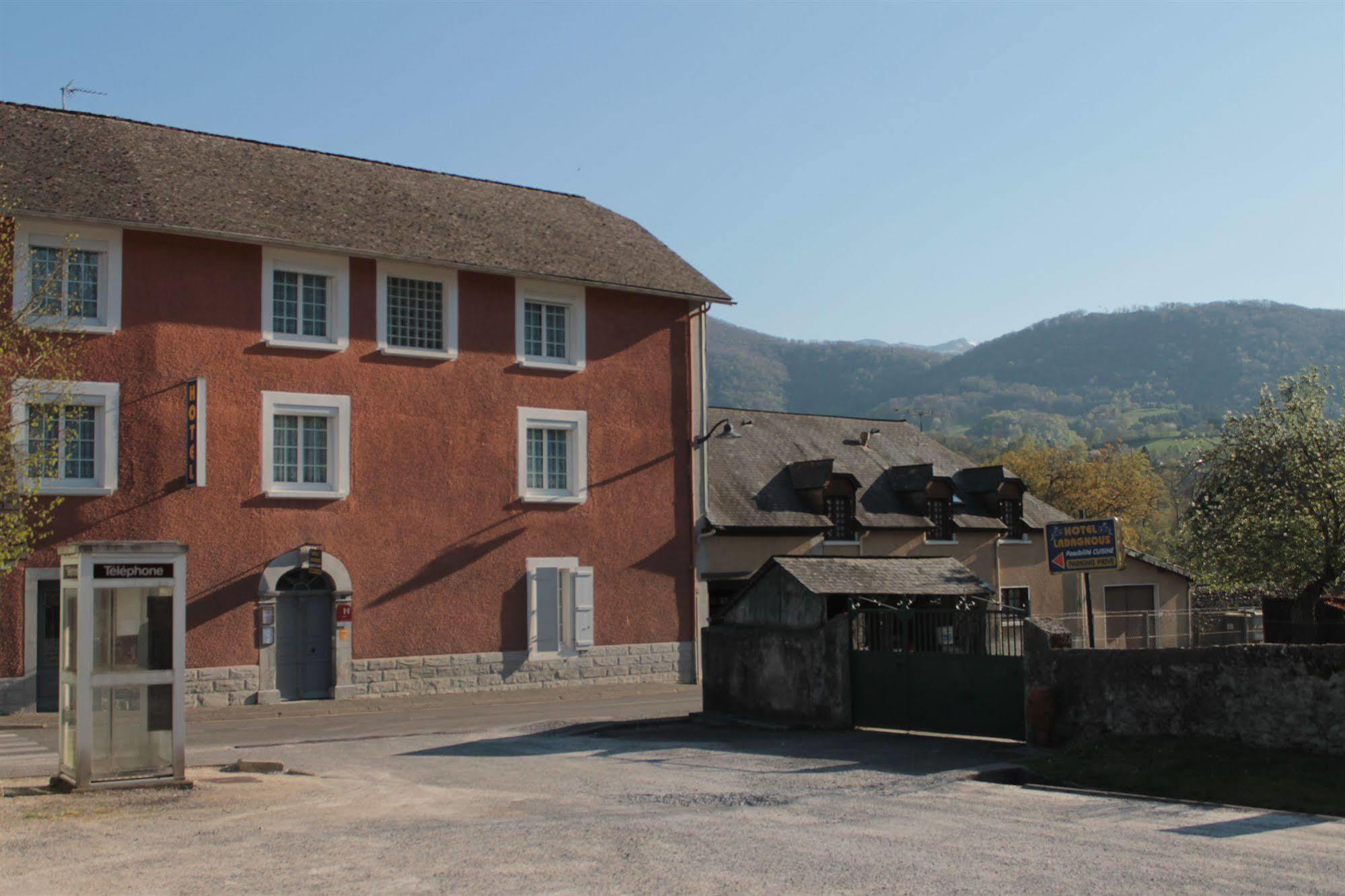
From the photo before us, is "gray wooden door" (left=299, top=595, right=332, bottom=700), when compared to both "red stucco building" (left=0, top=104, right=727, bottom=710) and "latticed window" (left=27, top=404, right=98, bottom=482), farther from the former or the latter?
"latticed window" (left=27, top=404, right=98, bottom=482)

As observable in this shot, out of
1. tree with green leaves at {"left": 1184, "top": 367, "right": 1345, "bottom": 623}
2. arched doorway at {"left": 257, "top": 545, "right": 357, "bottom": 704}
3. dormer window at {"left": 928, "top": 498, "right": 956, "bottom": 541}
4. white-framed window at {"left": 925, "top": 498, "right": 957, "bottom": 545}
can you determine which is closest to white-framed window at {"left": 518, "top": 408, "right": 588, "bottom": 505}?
arched doorway at {"left": 257, "top": 545, "right": 357, "bottom": 704}

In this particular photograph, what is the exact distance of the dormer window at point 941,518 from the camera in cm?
3656

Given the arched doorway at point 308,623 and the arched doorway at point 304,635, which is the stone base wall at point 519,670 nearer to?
the arched doorway at point 308,623

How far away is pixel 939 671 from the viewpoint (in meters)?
16.9

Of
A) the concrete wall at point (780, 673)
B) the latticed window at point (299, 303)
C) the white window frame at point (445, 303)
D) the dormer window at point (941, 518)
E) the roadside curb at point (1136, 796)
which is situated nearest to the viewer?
the roadside curb at point (1136, 796)

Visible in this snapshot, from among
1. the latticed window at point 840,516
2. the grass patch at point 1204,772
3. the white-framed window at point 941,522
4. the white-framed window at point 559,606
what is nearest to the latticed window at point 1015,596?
the white-framed window at point 941,522

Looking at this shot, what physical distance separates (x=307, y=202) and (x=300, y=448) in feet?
18.0

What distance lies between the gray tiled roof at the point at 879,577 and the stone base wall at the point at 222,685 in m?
11.1

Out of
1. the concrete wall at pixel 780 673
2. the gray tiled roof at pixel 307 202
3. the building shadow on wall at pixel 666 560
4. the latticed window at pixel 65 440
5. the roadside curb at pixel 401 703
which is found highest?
the gray tiled roof at pixel 307 202

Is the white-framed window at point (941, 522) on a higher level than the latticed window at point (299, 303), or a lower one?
lower

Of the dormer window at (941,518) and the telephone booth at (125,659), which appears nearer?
the telephone booth at (125,659)

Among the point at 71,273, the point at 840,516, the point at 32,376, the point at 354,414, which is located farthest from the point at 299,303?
the point at 840,516

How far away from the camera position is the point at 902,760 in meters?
15.0

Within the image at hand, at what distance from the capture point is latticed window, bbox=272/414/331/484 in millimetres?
25906
